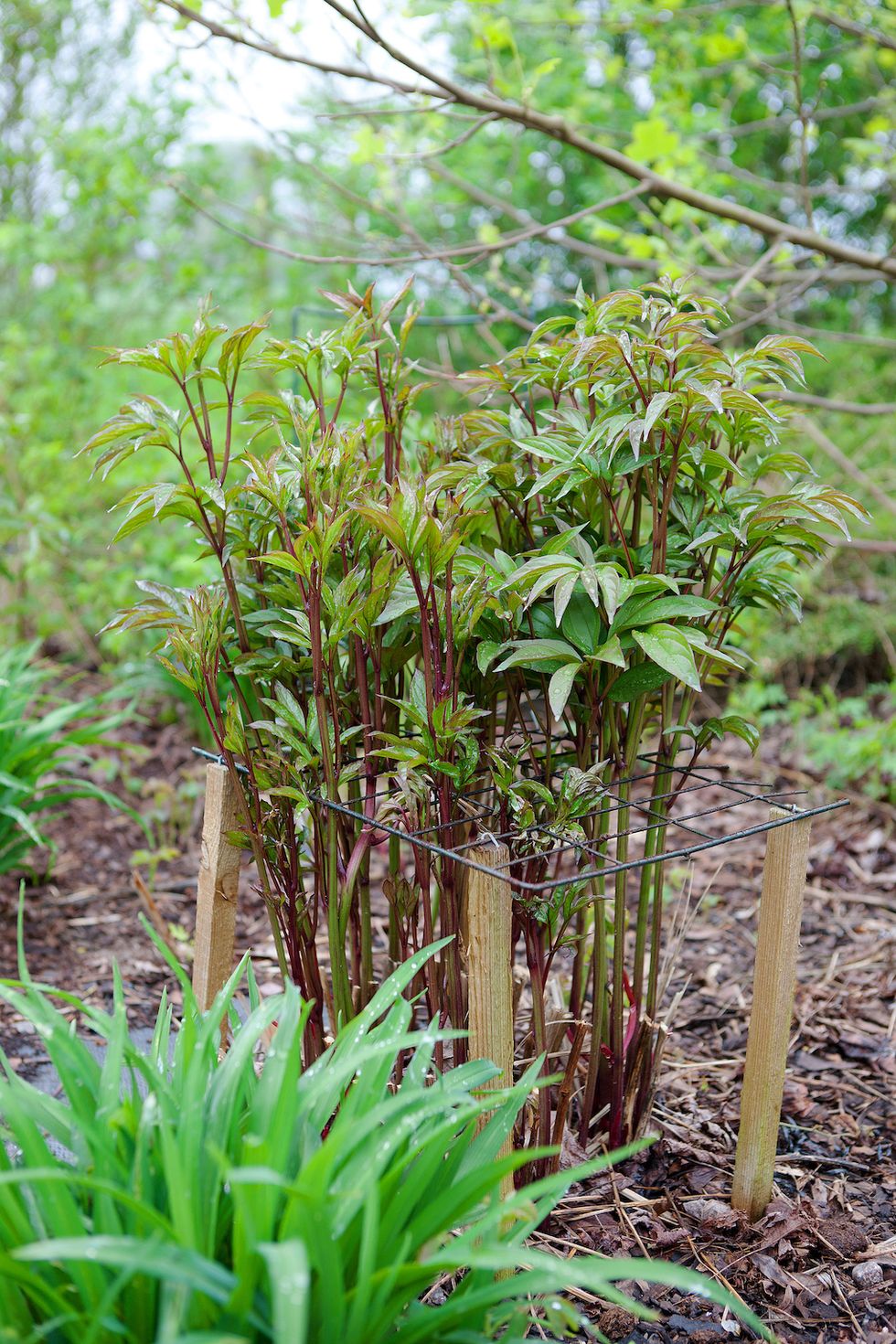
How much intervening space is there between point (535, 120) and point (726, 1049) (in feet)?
7.18

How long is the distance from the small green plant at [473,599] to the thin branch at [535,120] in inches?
32.3

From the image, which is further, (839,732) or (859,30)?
(839,732)

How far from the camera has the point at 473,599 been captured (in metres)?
1.50

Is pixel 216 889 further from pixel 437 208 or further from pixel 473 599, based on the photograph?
pixel 437 208

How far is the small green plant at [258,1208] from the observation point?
3.21 ft

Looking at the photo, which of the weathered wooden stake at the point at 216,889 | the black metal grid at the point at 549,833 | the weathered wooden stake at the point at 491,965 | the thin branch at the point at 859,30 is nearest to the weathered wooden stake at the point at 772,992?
the black metal grid at the point at 549,833

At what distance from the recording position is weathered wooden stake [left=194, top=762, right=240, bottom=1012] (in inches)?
68.6

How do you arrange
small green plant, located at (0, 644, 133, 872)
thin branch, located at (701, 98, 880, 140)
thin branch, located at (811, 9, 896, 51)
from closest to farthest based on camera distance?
small green plant, located at (0, 644, 133, 872), thin branch, located at (811, 9, 896, 51), thin branch, located at (701, 98, 880, 140)

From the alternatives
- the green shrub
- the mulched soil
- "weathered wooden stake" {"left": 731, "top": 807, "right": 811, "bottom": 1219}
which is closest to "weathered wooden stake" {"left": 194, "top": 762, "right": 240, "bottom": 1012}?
the mulched soil

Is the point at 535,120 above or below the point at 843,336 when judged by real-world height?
above

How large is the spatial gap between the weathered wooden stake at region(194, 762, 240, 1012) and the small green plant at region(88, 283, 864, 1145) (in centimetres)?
5

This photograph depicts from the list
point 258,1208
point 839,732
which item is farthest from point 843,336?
point 258,1208

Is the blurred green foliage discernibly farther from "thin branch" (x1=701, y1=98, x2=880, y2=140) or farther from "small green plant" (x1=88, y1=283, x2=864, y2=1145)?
"small green plant" (x1=88, y1=283, x2=864, y2=1145)

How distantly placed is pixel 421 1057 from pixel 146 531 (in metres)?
4.03
